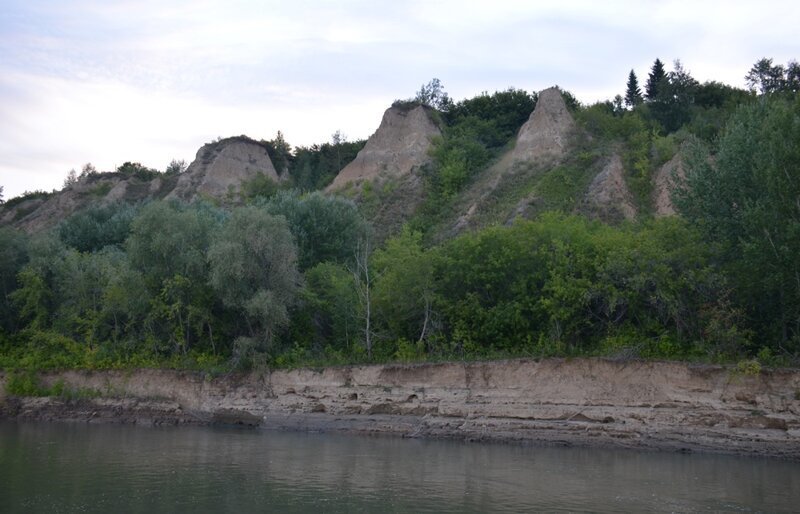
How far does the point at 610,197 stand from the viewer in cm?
4809

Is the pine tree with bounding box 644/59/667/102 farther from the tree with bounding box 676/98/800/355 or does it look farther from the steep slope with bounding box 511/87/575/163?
the tree with bounding box 676/98/800/355

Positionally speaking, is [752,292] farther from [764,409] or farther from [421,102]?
[421,102]

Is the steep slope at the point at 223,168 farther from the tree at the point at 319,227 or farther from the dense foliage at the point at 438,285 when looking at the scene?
the tree at the point at 319,227

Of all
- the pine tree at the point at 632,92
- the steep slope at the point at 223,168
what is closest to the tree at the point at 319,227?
the steep slope at the point at 223,168

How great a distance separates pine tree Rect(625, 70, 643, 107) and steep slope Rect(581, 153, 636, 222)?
841 inches

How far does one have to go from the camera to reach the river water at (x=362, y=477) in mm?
17438

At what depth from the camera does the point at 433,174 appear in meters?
58.6

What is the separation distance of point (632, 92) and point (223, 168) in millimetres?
37080

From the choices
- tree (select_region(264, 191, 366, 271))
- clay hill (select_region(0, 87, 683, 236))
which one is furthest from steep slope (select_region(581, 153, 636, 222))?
tree (select_region(264, 191, 366, 271))

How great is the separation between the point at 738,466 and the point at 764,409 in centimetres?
329

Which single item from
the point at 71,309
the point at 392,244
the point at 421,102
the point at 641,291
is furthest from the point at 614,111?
the point at 71,309

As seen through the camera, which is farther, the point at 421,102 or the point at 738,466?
the point at 421,102

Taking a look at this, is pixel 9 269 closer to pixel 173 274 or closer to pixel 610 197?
pixel 173 274

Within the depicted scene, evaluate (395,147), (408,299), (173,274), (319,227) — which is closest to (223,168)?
(395,147)
